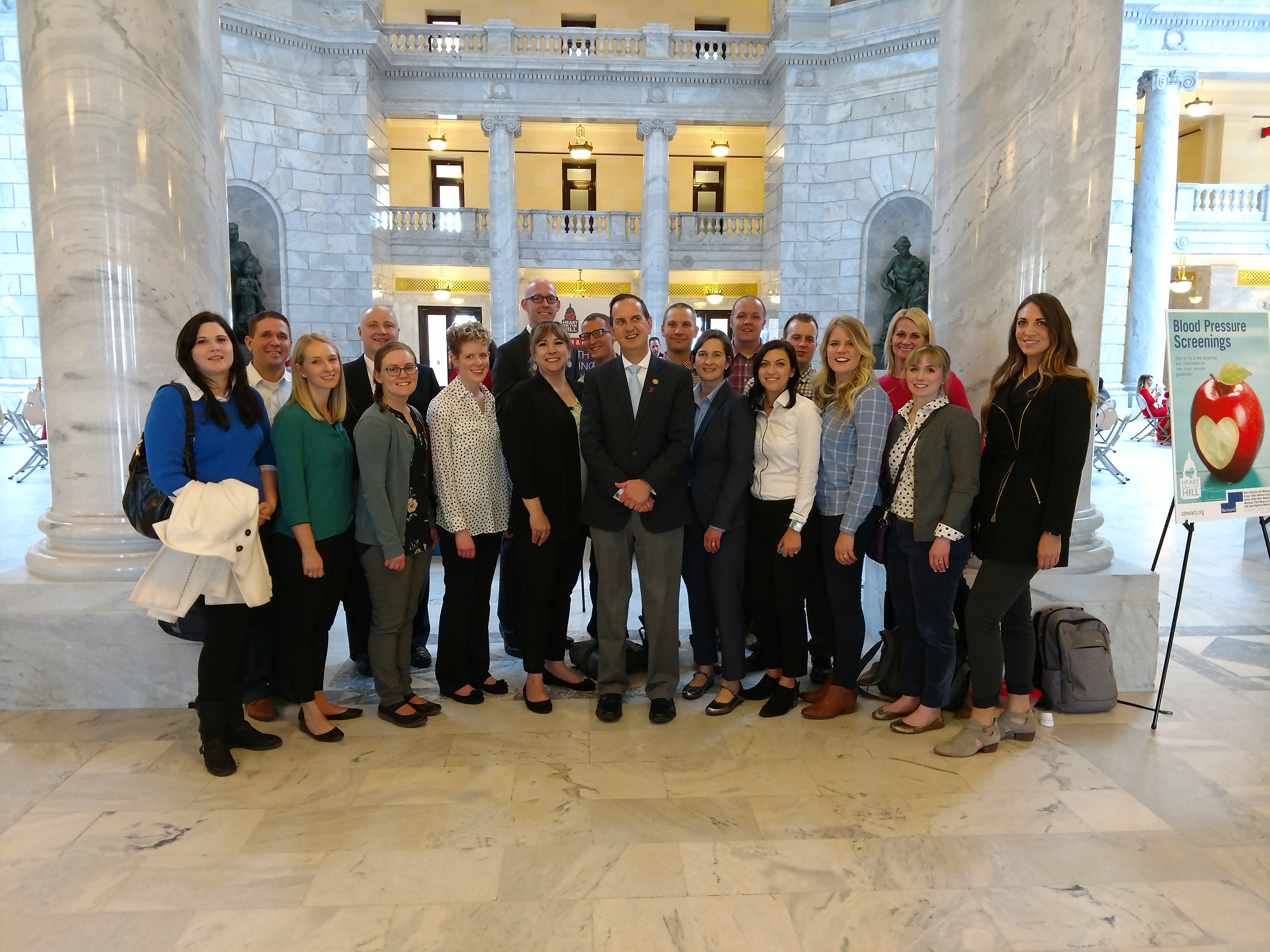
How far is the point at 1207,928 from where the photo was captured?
2434 millimetres

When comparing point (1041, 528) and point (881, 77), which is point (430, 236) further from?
point (1041, 528)

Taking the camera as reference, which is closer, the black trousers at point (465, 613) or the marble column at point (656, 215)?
the black trousers at point (465, 613)

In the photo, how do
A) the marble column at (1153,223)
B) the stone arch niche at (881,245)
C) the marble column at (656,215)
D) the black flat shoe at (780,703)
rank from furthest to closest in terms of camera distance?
the marble column at (656,215), the marble column at (1153,223), the stone arch niche at (881,245), the black flat shoe at (780,703)

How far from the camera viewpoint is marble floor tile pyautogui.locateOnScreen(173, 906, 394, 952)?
92.9 inches

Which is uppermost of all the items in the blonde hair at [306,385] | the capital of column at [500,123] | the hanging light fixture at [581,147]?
the hanging light fixture at [581,147]

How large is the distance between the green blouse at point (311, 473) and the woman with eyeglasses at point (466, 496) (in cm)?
45

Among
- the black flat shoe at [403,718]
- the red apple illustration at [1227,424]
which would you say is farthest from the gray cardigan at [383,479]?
the red apple illustration at [1227,424]

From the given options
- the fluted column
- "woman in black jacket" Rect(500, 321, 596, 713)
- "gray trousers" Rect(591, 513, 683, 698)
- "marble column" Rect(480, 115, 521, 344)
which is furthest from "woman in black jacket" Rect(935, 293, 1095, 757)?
"marble column" Rect(480, 115, 521, 344)

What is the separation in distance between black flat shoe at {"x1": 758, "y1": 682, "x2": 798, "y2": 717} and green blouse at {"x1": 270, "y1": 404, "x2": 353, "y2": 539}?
2.10 m

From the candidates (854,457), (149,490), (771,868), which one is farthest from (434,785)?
(854,457)

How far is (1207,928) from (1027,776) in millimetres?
952

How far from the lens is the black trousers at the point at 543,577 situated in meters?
4.04

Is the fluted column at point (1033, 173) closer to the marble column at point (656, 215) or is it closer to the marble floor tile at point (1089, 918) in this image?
the marble floor tile at point (1089, 918)

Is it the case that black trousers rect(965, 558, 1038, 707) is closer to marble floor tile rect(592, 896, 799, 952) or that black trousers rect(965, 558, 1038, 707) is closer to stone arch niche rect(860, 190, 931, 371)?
marble floor tile rect(592, 896, 799, 952)
